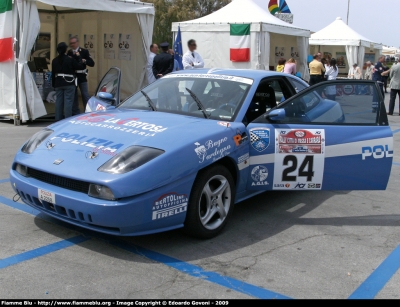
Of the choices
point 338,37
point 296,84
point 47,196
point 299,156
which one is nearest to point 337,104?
point 299,156

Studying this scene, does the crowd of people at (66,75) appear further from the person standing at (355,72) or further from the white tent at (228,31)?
the person standing at (355,72)

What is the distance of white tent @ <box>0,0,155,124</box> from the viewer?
10484mm

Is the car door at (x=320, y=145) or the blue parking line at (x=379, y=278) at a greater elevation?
the car door at (x=320, y=145)

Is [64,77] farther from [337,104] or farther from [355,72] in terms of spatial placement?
[355,72]

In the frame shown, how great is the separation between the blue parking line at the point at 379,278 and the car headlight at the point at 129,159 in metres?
1.80

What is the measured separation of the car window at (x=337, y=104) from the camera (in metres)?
5.02

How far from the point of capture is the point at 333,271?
392 cm

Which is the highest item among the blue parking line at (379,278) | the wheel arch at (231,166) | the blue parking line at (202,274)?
the wheel arch at (231,166)

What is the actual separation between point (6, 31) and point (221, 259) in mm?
8450

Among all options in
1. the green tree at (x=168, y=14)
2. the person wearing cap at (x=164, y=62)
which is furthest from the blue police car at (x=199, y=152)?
the green tree at (x=168, y=14)

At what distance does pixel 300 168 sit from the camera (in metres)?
4.84

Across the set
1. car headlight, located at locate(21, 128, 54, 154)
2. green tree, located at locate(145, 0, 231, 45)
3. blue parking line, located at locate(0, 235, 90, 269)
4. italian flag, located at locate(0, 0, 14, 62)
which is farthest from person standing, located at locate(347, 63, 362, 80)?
green tree, located at locate(145, 0, 231, 45)

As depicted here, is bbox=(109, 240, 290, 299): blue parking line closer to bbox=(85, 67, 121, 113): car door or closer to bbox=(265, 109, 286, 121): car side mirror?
bbox=(265, 109, 286, 121): car side mirror

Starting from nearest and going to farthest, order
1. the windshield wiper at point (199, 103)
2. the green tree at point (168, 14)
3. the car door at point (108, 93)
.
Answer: the windshield wiper at point (199, 103) < the car door at point (108, 93) < the green tree at point (168, 14)
